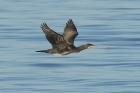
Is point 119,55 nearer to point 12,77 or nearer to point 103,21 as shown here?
point 12,77

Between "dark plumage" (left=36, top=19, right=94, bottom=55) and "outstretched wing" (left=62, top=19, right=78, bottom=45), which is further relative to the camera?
"outstretched wing" (left=62, top=19, right=78, bottom=45)

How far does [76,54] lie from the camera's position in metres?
23.2

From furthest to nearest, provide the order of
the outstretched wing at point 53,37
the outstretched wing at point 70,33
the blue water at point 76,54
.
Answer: the blue water at point 76,54
the outstretched wing at point 70,33
the outstretched wing at point 53,37

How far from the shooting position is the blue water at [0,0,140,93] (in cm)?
1827

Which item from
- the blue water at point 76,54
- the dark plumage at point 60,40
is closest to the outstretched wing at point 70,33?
the dark plumage at point 60,40

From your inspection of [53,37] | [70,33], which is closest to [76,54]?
[70,33]

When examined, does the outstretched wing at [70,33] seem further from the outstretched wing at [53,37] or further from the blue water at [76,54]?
the blue water at [76,54]

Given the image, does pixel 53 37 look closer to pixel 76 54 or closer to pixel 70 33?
pixel 70 33

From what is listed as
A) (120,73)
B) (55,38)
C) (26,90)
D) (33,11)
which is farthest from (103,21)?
(55,38)

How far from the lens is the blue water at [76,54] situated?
18266 millimetres

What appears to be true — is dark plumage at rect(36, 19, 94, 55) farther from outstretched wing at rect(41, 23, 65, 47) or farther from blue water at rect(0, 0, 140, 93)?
blue water at rect(0, 0, 140, 93)

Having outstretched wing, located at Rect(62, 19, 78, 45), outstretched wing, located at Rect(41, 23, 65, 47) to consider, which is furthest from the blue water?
outstretched wing, located at Rect(41, 23, 65, 47)

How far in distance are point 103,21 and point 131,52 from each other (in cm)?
674

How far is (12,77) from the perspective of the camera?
1905cm
